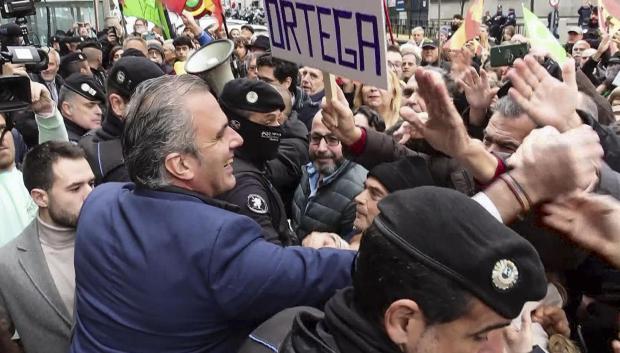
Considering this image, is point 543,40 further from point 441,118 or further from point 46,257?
point 46,257

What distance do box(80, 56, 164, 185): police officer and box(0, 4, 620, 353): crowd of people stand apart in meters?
0.01

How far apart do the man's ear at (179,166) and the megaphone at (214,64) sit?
1774mm

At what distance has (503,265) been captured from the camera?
117 cm

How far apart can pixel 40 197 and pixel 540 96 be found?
1.90m

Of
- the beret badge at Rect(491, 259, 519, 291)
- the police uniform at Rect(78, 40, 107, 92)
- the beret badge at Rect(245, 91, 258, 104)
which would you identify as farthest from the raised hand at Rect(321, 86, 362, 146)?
the police uniform at Rect(78, 40, 107, 92)

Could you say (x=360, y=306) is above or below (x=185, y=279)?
above

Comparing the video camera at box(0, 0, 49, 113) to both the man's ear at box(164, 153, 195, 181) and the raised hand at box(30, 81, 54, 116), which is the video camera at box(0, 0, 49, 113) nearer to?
the raised hand at box(30, 81, 54, 116)

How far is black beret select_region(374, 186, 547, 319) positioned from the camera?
3.83ft

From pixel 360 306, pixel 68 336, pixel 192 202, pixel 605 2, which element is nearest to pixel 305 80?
pixel 605 2

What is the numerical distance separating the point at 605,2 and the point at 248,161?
4.27 m

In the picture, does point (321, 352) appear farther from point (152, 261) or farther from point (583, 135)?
point (583, 135)

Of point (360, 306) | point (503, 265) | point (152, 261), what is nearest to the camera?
point (503, 265)

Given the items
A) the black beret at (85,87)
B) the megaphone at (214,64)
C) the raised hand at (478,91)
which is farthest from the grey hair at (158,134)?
the black beret at (85,87)

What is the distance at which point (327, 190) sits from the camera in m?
3.19
